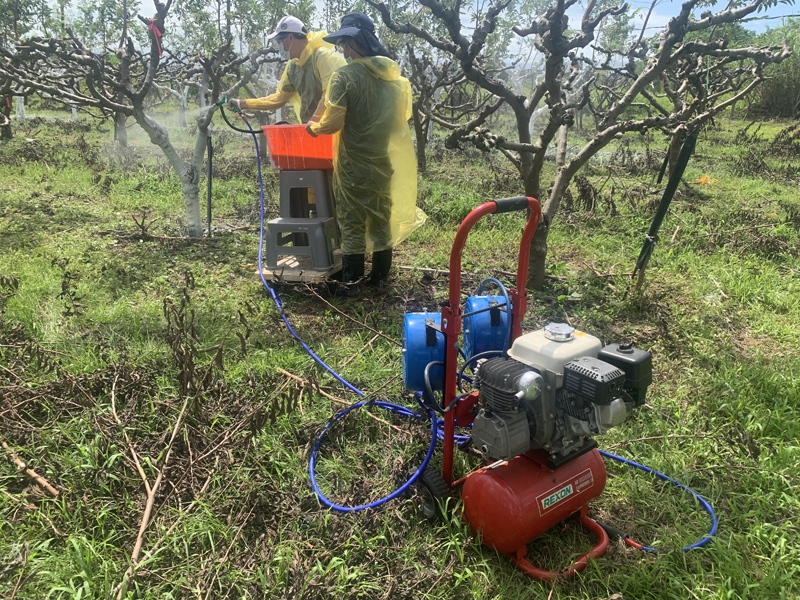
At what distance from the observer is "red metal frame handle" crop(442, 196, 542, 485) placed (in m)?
1.70

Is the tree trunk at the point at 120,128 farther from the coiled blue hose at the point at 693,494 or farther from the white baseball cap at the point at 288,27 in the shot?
the coiled blue hose at the point at 693,494

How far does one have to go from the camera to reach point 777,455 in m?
2.37

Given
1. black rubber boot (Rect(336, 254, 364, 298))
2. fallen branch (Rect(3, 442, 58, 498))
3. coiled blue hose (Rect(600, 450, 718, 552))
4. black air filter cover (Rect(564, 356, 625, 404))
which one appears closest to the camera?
black air filter cover (Rect(564, 356, 625, 404))

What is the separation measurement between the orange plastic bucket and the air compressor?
2.57 metres

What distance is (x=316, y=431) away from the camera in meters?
2.48

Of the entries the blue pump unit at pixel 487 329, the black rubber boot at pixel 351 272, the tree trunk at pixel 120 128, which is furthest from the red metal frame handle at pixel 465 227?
the tree trunk at pixel 120 128

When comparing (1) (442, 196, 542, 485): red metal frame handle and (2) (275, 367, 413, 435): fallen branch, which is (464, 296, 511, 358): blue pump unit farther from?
(2) (275, 367, 413, 435): fallen branch

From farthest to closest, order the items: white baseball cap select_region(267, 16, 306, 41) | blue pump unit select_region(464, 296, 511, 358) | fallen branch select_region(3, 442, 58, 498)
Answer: white baseball cap select_region(267, 16, 306, 41) < blue pump unit select_region(464, 296, 511, 358) < fallen branch select_region(3, 442, 58, 498)

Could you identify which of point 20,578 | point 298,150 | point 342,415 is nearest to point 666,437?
point 342,415

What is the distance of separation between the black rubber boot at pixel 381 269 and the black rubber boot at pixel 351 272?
0.43 feet

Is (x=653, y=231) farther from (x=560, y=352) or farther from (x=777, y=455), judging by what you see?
(x=560, y=352)

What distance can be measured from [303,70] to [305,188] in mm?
987

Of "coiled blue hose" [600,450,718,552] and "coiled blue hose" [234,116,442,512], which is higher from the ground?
"coiled blue hose" [234,116,442,512]

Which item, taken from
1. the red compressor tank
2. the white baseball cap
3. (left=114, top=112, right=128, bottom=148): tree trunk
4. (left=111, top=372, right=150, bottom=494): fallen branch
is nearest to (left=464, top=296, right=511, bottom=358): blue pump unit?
the red compressor tank
